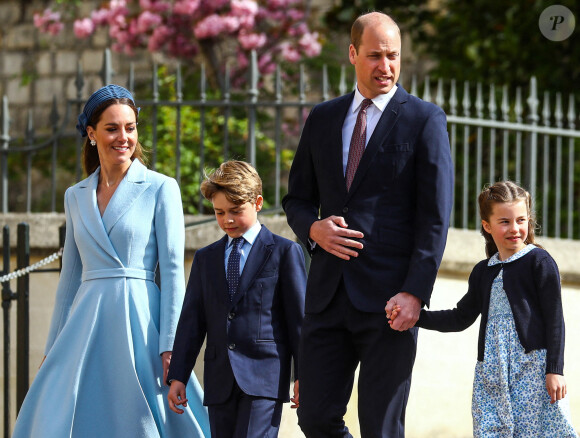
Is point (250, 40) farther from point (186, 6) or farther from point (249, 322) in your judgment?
point (249, 322)

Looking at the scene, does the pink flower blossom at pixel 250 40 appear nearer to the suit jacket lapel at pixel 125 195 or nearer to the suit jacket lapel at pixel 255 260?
the suit jacket lapel at pixel 125 195

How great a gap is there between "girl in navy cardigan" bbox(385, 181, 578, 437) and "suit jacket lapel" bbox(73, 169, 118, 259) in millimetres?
1191

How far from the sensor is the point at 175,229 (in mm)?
4090

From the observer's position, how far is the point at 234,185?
3.86m

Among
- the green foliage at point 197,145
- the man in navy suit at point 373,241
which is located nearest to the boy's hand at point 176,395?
the man in navy suit at point 373,241

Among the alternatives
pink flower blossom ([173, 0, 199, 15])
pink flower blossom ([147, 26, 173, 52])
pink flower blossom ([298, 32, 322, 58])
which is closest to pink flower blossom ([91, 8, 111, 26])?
pink flower blossom ([147, 26, 173, 52])

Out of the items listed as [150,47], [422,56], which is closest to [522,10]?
[422,56]

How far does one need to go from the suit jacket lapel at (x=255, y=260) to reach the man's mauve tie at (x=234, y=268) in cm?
3

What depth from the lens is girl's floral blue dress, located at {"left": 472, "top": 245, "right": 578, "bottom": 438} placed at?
371cm

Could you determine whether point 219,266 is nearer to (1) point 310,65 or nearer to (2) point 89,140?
(2) point 89,140

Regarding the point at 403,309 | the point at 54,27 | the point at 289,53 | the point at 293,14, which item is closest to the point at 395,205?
the point at 403,309

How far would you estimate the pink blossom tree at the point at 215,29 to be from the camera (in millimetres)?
9297

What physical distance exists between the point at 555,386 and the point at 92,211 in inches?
68.6

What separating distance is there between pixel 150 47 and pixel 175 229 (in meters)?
5.63
